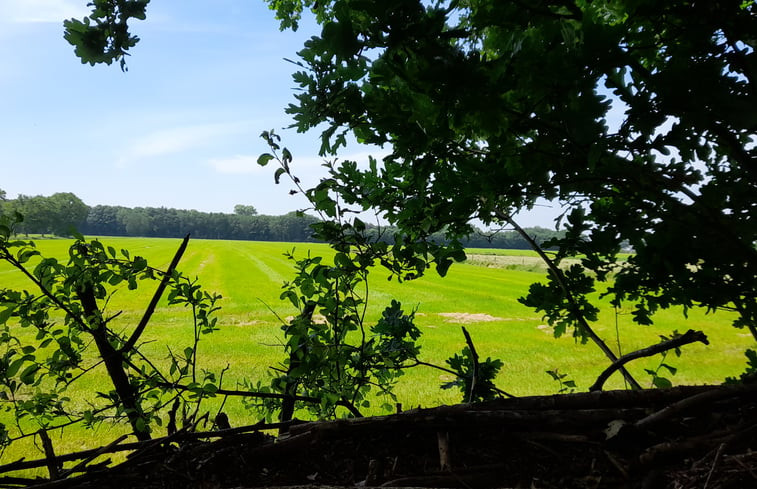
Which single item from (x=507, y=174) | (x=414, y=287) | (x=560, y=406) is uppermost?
(x=507, y=174)

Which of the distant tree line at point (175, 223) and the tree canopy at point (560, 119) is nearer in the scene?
the tree canopy at point (560, 119)

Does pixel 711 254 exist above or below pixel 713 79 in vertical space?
below

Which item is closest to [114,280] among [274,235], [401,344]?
[401,344]

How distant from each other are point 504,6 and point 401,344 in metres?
2.28

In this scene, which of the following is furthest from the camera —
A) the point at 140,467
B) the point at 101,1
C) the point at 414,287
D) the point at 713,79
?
the point at 414,287

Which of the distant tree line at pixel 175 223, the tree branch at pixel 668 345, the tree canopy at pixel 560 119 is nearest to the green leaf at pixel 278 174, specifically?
the tree canopy at pixel 560 119

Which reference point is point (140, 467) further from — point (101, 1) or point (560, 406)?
point (101, 1)

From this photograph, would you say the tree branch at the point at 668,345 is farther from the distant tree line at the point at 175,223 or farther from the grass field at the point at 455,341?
the distant tree line at the point at 175,223

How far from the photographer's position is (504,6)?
1.11 meters

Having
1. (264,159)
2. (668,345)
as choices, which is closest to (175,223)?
(264,159)

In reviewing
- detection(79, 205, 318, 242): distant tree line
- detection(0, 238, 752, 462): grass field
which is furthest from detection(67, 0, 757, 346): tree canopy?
detection(79, 205, 318, 242): distant tree line

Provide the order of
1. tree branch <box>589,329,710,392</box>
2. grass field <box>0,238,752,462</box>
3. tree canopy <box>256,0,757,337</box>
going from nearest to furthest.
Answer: tree canopy <box>256,0,757,337</box>, tree branch <box>589,329,710,392</box>, grass field <box>0,238,752,462</box>

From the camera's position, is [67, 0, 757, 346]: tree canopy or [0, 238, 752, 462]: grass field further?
[0, 238, 752, 462]: grass field

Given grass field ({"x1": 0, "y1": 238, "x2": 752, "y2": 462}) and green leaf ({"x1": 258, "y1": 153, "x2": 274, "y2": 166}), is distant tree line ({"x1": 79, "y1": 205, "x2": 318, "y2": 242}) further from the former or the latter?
green leaf ({"x1": 258, "y1": 153, "x2": 274, "y2": 166})
